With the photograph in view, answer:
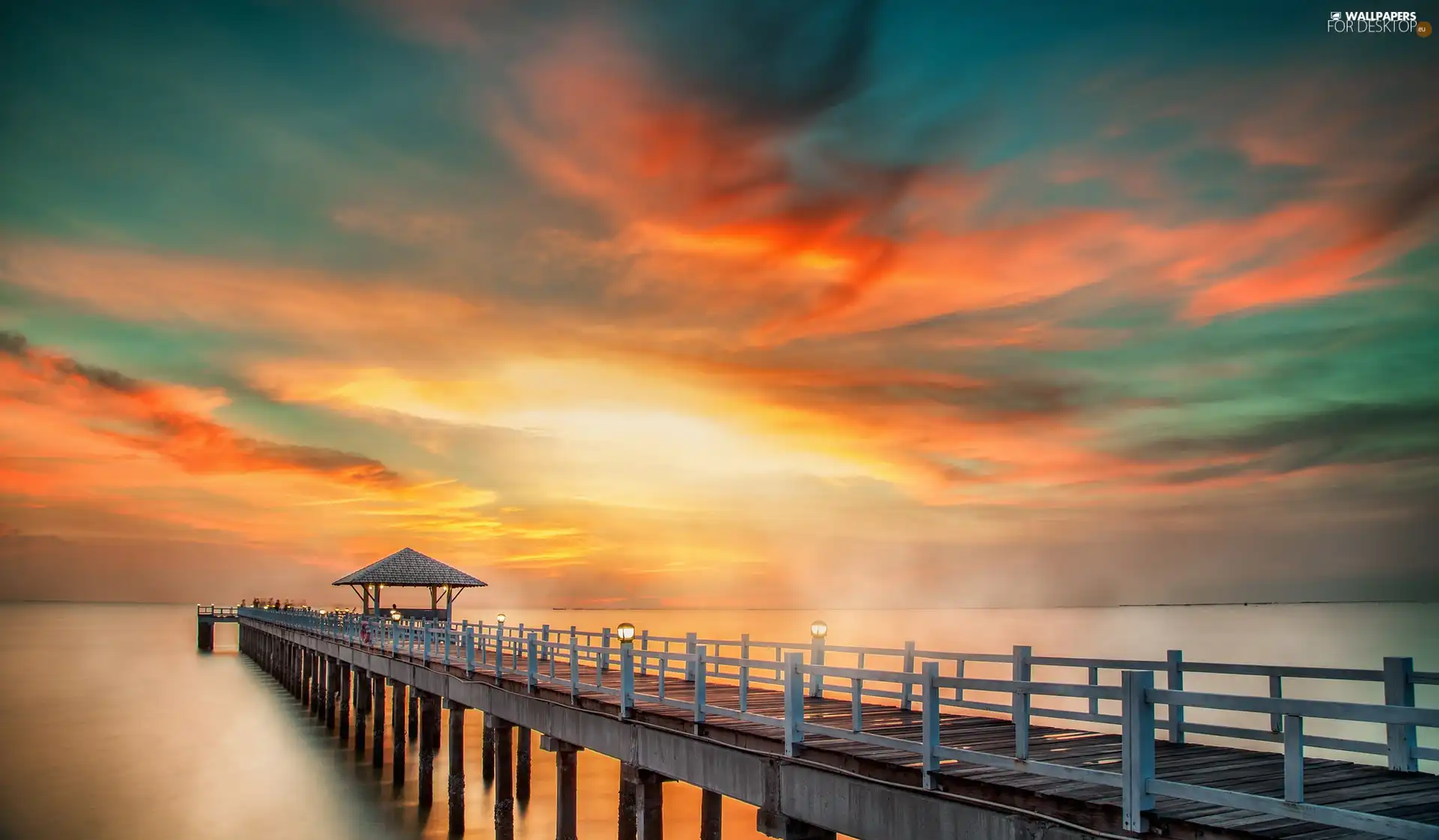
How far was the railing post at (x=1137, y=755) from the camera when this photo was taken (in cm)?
863

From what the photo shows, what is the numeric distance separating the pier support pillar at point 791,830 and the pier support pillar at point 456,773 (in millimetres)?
15580

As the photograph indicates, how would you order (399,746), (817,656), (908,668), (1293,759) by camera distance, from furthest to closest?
1. (399,746)
2. (817,656)
3. (908,668)
4. (1293,759)

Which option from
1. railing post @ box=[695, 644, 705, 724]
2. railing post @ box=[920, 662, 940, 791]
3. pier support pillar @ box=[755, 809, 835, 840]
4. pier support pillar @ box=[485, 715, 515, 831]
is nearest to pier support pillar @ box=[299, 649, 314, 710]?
pier support pillar @ box=[485, 715, 515, 831]

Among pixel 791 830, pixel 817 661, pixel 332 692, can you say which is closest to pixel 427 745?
pixel 817 661

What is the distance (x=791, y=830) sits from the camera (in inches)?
506

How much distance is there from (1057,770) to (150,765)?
40955 mm

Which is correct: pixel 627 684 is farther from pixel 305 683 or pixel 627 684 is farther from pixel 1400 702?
pixel 305 683

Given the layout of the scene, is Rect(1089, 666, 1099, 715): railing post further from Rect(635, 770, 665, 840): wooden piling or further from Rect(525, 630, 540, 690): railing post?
Rect(525, 630, 540, 690): railing post

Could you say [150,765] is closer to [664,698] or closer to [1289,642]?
[664,698]

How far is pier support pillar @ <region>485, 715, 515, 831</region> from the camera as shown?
75.9ft

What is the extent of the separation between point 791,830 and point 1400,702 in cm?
662

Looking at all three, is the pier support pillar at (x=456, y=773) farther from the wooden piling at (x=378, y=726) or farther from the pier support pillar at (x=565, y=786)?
the wooden piling at (x=378, y=726)

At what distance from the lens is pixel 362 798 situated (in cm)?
3297

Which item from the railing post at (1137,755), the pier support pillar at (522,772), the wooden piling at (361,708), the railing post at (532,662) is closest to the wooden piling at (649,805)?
the railing post at (532,662)
